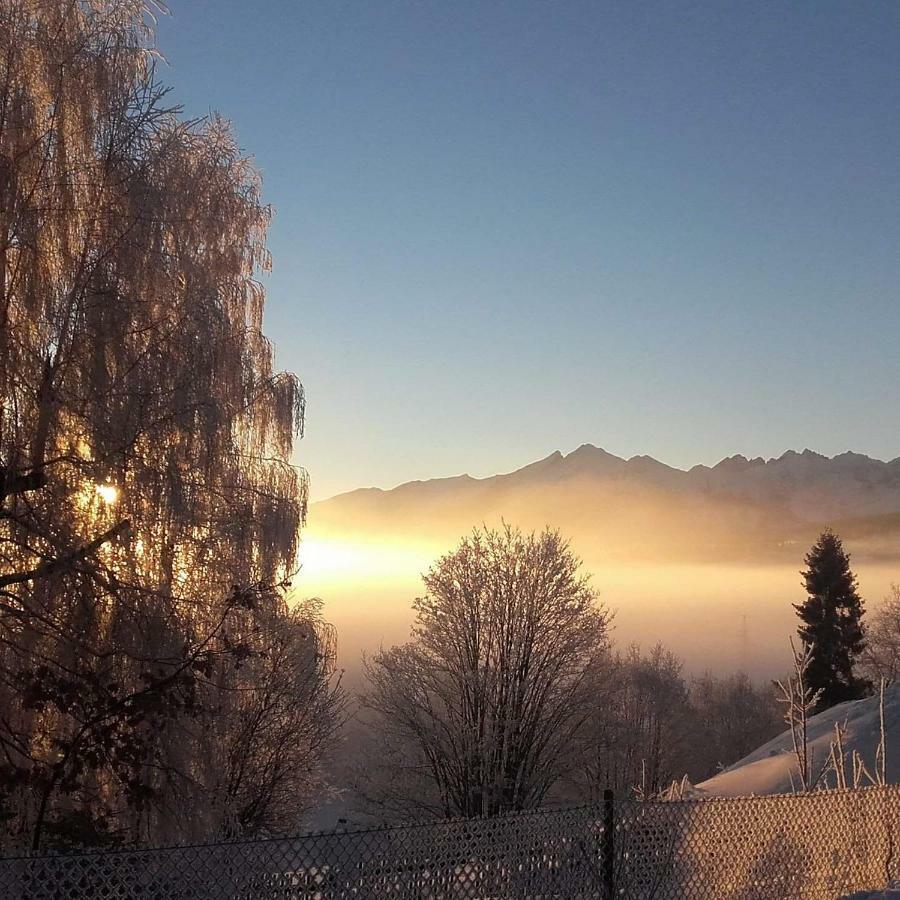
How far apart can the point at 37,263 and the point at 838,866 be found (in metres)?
9.07

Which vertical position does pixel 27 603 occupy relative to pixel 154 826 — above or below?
above

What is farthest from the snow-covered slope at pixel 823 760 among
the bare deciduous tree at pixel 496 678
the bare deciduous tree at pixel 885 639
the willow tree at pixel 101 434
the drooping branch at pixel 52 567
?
the bare deciduous tree at pixel 885 639

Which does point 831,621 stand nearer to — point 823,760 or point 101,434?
point 823,760

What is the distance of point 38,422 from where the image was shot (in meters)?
8.22

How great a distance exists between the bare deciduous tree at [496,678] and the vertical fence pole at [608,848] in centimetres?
1808

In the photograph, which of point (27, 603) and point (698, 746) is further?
point (698, 746)

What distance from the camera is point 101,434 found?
27.7 feet

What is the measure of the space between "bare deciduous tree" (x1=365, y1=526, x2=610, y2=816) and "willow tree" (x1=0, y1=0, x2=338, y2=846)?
15.3 m

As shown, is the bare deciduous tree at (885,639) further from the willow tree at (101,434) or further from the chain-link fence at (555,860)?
the willow tree at (101,434)

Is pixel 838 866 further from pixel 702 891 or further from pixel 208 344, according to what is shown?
pixel 208 344

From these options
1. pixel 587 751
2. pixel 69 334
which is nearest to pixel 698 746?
pixel 587 751

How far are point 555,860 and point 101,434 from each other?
17.8 feet

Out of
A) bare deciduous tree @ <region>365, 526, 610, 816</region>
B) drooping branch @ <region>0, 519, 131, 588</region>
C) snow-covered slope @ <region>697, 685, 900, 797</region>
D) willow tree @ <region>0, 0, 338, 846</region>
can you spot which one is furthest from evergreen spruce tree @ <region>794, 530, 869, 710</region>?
drooping branch @ <region>0, 519, 131, 588</region>

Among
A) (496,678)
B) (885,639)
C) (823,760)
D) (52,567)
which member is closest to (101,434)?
(52,567)
